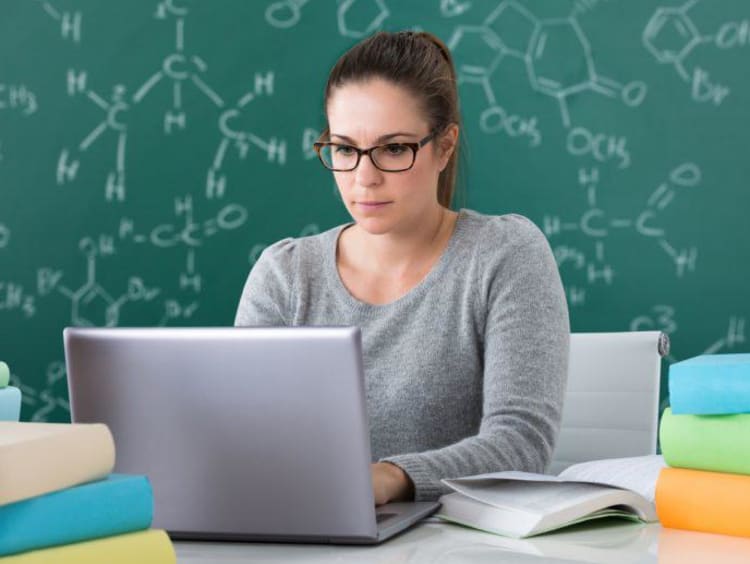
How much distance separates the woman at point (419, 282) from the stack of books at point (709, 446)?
45 cm

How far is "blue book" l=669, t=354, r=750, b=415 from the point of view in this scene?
1014mm

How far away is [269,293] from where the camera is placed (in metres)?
1.83

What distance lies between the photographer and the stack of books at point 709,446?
3.34 ft

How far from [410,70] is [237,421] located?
2.80ft

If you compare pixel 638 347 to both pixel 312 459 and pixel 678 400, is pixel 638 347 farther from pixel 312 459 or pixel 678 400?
pixel 312 459

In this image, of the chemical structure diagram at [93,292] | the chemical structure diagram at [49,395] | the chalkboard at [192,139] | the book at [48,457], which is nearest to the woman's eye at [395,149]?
the book at [48,457]

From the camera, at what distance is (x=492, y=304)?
169 cm

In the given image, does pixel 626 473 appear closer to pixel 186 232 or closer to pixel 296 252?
pixel 296 252

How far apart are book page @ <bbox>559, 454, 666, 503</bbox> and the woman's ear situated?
61cm

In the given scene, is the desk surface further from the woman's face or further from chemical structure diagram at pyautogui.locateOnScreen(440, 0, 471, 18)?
chemical structure diagram at pyautogui.locateOnScreen(440, 0, 471, 18)

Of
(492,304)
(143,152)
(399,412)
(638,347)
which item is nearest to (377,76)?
(492,304)

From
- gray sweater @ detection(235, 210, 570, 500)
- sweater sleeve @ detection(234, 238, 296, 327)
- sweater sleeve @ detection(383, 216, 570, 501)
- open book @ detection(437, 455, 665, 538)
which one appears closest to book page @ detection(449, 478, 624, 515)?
open book @ detection(437, 455, 665, 538)

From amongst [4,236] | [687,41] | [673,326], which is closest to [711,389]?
[673,326]

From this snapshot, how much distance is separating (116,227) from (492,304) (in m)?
2.09
